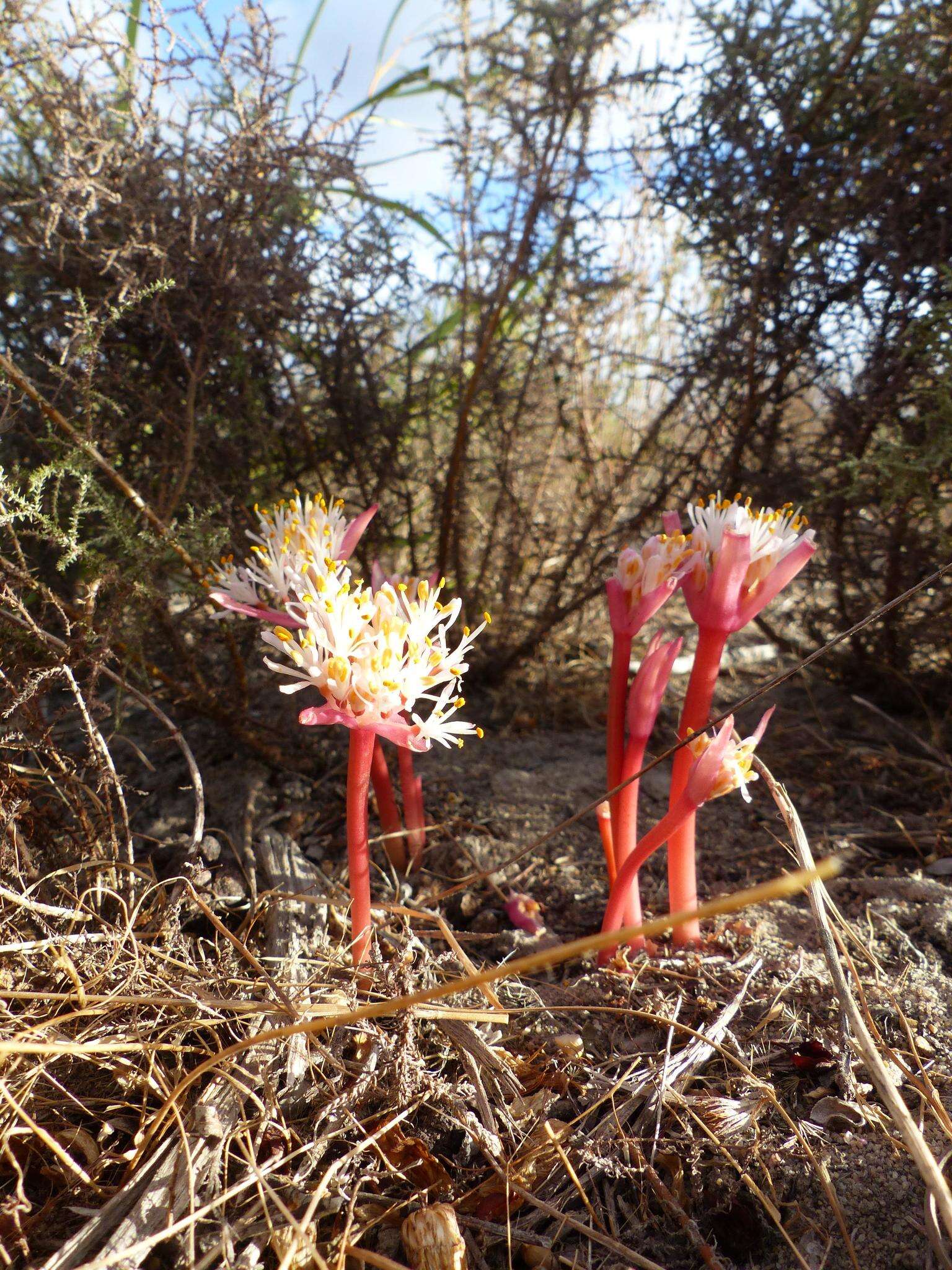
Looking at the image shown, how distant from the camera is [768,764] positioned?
2465 mm

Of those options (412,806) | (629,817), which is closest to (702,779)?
(629,817)

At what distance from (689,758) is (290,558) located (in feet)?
2.84

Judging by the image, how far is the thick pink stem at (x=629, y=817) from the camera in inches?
61.9

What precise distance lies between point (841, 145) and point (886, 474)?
104 centimetres

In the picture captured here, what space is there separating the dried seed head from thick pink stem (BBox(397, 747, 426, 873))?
810 millimetres

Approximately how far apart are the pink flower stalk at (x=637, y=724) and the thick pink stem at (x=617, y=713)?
0.10 feet

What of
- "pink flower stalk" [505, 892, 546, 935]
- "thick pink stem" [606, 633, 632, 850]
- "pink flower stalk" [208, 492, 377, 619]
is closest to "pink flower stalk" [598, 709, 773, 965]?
"thick pink stem" [606, 633, 632, 850]

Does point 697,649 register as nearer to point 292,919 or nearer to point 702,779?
point 702,779

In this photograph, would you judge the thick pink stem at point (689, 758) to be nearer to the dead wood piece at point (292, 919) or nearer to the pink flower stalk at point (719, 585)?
the pink flower stalk at point (719, 585)

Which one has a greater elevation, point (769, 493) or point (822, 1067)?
point (769, 493)

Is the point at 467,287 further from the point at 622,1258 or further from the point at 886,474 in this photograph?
the point at 622,1258

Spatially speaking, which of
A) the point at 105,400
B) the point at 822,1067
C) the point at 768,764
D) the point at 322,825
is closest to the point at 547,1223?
the point at 822,1067

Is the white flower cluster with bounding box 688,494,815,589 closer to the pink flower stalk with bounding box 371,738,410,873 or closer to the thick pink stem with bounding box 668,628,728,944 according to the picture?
the thick pink stem with bounding box 668,628,728,944

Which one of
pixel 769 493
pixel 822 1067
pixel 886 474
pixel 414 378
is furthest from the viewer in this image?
pixel 414 378
